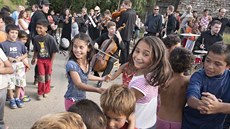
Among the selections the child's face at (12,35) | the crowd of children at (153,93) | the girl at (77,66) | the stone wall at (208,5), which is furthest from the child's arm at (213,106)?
the stone wall at (208,5)

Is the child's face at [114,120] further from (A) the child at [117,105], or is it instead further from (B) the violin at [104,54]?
(B) the violin at [104,54]

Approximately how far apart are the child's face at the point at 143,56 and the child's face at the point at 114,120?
19.6 inches

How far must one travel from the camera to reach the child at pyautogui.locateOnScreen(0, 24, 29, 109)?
417 cm

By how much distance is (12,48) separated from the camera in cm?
420

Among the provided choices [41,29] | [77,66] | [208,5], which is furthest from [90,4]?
[77,66]

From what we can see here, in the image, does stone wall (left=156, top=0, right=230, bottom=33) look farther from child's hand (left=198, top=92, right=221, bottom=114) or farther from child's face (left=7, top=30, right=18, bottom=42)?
child's hand (left=198, top=92, right=221, bottom=114)

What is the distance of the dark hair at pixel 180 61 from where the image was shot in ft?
7.57

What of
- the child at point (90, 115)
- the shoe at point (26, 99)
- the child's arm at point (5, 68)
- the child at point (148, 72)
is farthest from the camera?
the shoe at point (26, 99)

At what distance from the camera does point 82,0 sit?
1842cm

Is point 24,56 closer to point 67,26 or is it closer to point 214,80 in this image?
point 214,80

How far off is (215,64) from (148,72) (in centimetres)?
51

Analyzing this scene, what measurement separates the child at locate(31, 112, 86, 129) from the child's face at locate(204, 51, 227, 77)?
1.19 m

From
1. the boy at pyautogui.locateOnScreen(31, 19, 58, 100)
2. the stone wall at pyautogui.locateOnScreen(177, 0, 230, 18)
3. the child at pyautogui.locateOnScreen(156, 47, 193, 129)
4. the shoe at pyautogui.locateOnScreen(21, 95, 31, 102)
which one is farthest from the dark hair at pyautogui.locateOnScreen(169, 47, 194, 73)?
the stone wall at pyautogui.locateOnScreen(177, 0, 230, 18)

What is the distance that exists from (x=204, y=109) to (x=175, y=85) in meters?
0.49
